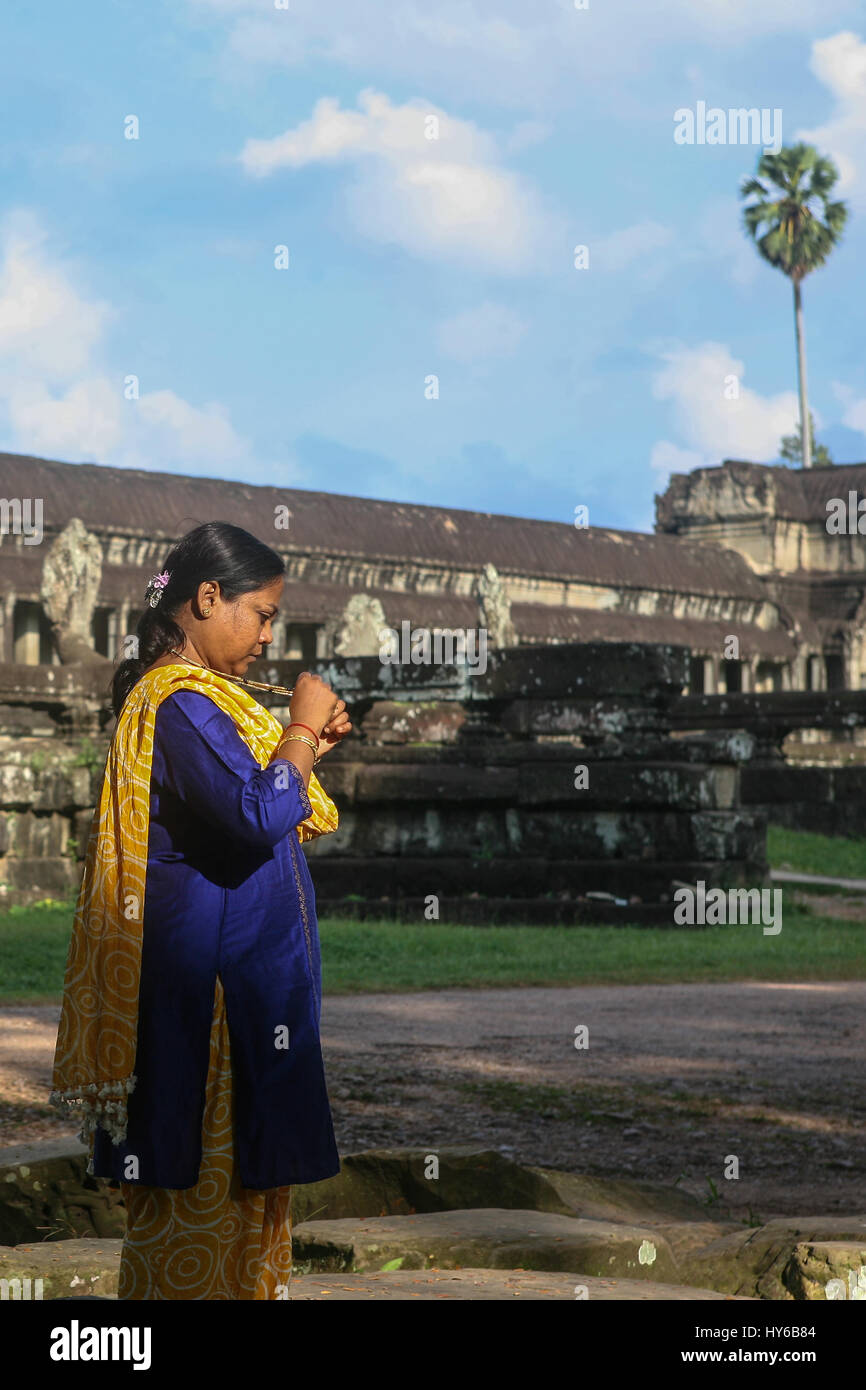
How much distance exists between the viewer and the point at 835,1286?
3797 mm

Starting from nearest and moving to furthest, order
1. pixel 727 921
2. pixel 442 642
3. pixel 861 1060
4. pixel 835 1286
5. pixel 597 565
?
pixel 835 1286, pixel 861 1060, pixel 727 921, pixel 442 642, pixel 597 565

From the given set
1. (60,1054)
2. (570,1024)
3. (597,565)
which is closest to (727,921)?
(570,1024)

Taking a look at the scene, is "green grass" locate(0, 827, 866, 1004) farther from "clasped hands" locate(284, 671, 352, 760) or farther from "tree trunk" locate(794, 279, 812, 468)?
"tree trunk" locate(794, 279, 812, 468)

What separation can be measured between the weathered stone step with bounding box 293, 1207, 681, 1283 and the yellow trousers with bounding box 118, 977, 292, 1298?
2.87 feet

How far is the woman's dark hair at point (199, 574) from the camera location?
3.56m

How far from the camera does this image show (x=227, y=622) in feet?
11.8

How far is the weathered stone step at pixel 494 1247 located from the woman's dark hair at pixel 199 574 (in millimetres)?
1490

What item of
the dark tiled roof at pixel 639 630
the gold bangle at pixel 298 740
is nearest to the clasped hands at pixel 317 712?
the gold bangle at pixel 298 740

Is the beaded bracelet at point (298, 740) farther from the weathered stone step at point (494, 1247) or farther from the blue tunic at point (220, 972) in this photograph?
the weathered stone step at point (494, 1247)

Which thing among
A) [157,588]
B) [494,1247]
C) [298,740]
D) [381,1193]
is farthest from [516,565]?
[298,740]

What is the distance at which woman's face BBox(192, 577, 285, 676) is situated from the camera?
11.7 ft

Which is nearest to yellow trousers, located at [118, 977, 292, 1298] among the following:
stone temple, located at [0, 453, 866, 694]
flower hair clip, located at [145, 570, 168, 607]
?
flower hair clip, located at [145, 570, 168, 607]
